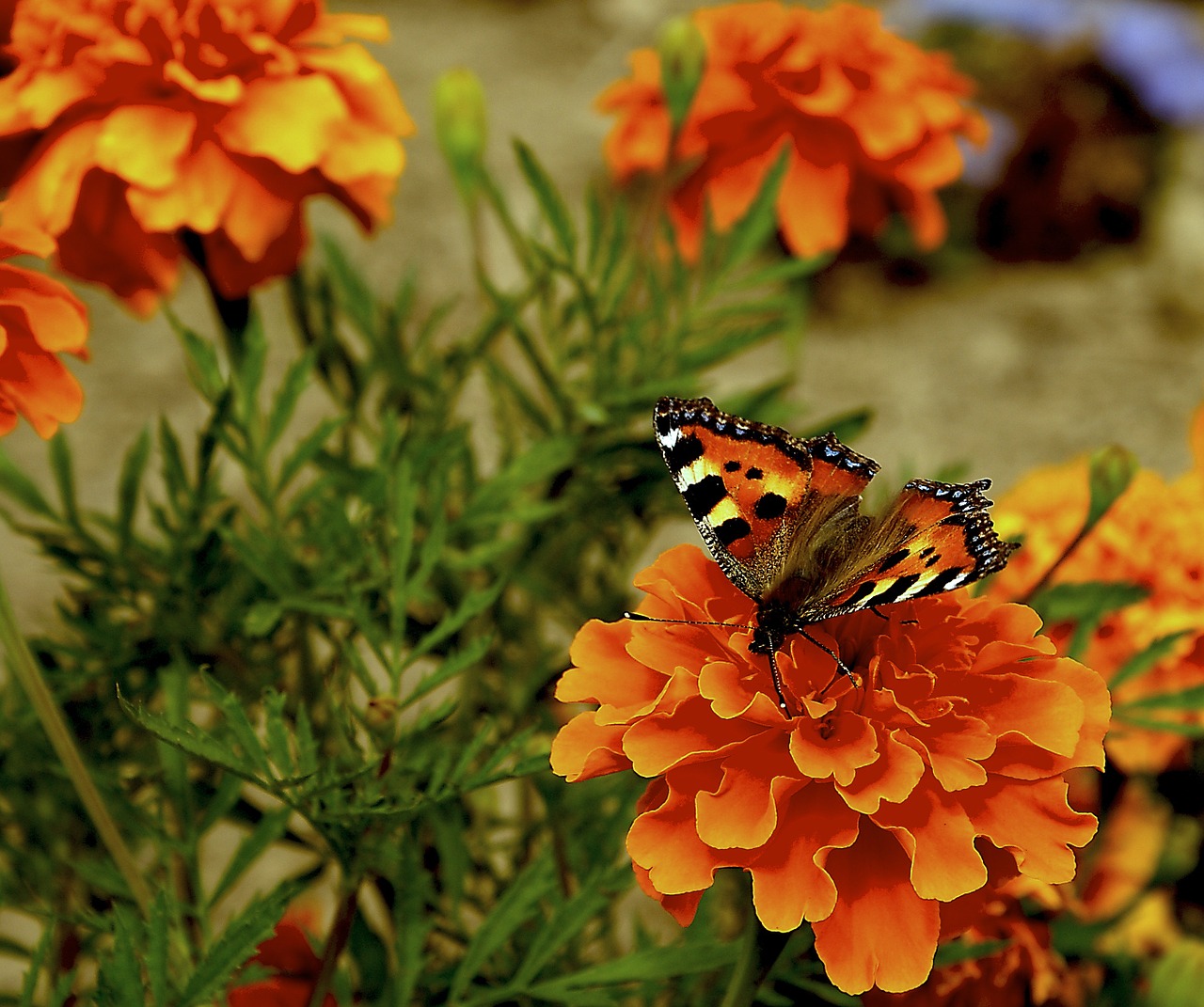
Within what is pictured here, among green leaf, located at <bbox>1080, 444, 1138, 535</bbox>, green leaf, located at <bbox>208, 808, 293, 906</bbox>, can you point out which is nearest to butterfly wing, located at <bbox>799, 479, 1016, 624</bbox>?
green leaf, located at <bbox>1080, 444, 1138, 535</bbox>

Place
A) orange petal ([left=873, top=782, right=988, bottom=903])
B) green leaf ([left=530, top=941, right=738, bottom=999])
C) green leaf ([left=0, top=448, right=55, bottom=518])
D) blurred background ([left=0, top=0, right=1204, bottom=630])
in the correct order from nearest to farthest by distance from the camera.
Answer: orange petal ([left=873, top=782, right=988, bottom=903]) → green leaf ([left=530, top=941, right=738, bottom=999]) → green leaf ([left=0, top=448, right=55, bottom=518]) → blurred background ([left=0, top=0, right=1204, bottom=630])

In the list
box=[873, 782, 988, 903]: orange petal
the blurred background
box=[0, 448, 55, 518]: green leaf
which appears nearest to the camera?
box=[873, 782, 988, 903]: orange petal

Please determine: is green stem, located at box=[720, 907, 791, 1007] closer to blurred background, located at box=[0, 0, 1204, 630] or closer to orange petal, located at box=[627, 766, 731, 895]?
orange petal, located at box=[627, 766, 731, 895]

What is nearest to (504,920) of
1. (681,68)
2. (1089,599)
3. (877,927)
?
(877,927)

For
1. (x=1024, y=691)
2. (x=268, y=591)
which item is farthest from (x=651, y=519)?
(x=1024, y=691)

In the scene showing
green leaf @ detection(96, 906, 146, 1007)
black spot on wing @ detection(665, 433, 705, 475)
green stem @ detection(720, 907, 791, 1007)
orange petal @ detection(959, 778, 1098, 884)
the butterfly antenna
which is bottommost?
green stem @ detection(720, 907, 791, 1007)

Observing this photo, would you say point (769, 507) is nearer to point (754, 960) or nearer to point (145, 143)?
point (754, 960)
